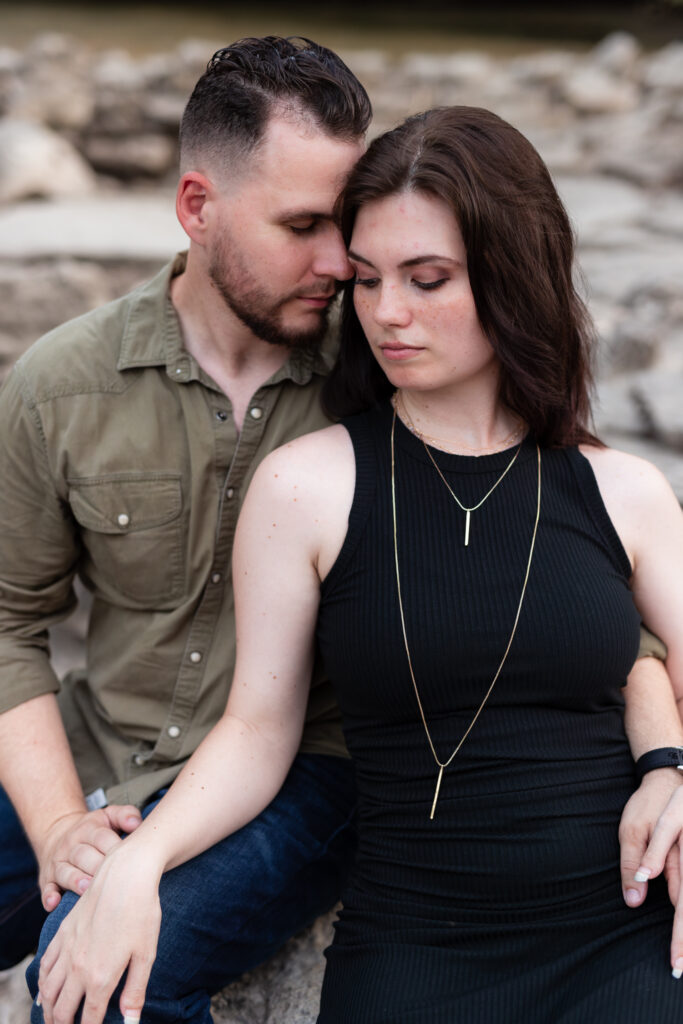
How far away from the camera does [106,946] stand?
5.17 feet

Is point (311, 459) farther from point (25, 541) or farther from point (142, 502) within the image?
point (25, 541)

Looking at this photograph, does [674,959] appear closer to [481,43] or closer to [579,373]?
[579,373]

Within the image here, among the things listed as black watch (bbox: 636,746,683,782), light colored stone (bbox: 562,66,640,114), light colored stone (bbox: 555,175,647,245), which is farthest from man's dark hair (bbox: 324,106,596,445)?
light colored stone (bbox: 562,66,640,114)

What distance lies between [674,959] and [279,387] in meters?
1.18

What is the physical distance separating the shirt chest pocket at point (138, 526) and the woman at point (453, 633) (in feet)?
0.99

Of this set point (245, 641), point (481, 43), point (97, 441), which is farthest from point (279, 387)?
point (481, 43)

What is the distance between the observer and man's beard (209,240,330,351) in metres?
2.03

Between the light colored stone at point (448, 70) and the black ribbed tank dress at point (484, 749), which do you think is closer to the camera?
the black ribbed tank dress at point (484, 749)

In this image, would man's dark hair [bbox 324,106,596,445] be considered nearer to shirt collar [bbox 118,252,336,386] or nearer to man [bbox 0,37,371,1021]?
man [bbox 0,37,371,1021]

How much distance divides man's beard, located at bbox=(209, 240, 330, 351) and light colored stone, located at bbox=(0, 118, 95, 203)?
13.8 ft

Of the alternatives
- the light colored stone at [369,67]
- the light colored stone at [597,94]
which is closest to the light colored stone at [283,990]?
the light colored stone at [597,94]

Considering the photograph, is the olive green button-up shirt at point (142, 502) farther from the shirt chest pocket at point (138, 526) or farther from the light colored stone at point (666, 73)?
the light colored stone at point (666, 73)

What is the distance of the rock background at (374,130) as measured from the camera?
114 inches

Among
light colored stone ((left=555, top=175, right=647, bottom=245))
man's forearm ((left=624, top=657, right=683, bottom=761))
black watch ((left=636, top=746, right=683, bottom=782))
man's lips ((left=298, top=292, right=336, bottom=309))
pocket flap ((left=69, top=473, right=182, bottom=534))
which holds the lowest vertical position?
black watch ((left=636, top=746, right=683, bottom=782))
